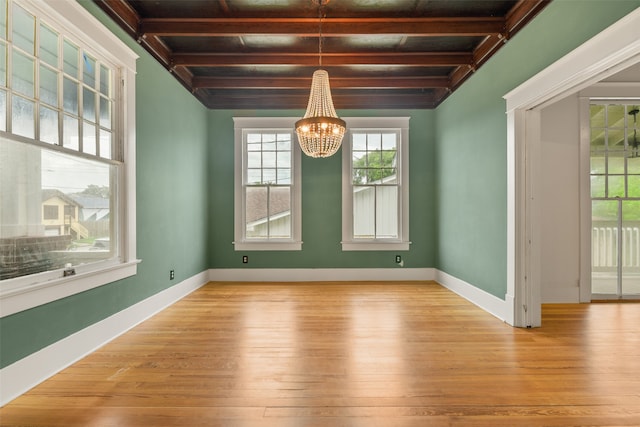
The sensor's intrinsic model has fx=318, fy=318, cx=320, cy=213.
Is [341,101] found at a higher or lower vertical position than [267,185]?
higher

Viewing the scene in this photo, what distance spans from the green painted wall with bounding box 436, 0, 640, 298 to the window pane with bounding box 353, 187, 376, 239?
1076mm

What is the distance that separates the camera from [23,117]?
2039mm

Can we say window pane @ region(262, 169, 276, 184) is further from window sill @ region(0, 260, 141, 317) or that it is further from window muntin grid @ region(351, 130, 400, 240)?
window sill @ region(0, 260, 141, 317)

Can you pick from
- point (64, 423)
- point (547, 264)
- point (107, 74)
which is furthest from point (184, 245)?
point (547, 264)

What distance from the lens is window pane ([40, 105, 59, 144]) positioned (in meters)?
2.18

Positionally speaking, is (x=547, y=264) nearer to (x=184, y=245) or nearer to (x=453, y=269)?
(x=453, y=269)

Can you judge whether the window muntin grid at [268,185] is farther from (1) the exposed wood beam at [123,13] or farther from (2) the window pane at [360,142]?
(1) the exposed wood beam at [123,13]

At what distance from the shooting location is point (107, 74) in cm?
290

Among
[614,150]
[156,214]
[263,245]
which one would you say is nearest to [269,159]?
[263,245]

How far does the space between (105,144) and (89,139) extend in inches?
8.5

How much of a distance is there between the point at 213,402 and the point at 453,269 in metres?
3.77

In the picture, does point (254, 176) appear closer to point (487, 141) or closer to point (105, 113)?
point (105, 113)

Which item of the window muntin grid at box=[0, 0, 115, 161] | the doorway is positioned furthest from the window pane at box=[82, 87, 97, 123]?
the doorway

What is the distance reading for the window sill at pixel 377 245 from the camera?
5305 millimetres
